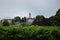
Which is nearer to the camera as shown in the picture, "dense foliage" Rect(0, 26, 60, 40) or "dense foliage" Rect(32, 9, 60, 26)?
"dense foliage" Rect(0, 26, 60, 40)

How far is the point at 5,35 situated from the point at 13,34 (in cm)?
44

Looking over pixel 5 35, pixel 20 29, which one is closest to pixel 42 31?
pixel 20 29

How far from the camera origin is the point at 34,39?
37.6ft

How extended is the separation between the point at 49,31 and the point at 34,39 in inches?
40.3

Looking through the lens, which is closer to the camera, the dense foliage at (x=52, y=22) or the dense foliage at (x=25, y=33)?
the dense foliage at (x=25, y=33)

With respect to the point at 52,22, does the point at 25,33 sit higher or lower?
lower

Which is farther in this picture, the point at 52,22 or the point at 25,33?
the point at 52,22

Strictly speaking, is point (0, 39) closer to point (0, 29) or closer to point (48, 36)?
point (0, 29)

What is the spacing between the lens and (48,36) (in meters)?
11.6

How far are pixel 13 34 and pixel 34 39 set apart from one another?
116 cm

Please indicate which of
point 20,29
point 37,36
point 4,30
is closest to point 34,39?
point 37,36

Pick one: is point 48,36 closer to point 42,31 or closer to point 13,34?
point 42,31

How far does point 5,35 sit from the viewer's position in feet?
37.2

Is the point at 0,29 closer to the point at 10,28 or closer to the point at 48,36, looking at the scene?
the point at 10,28
